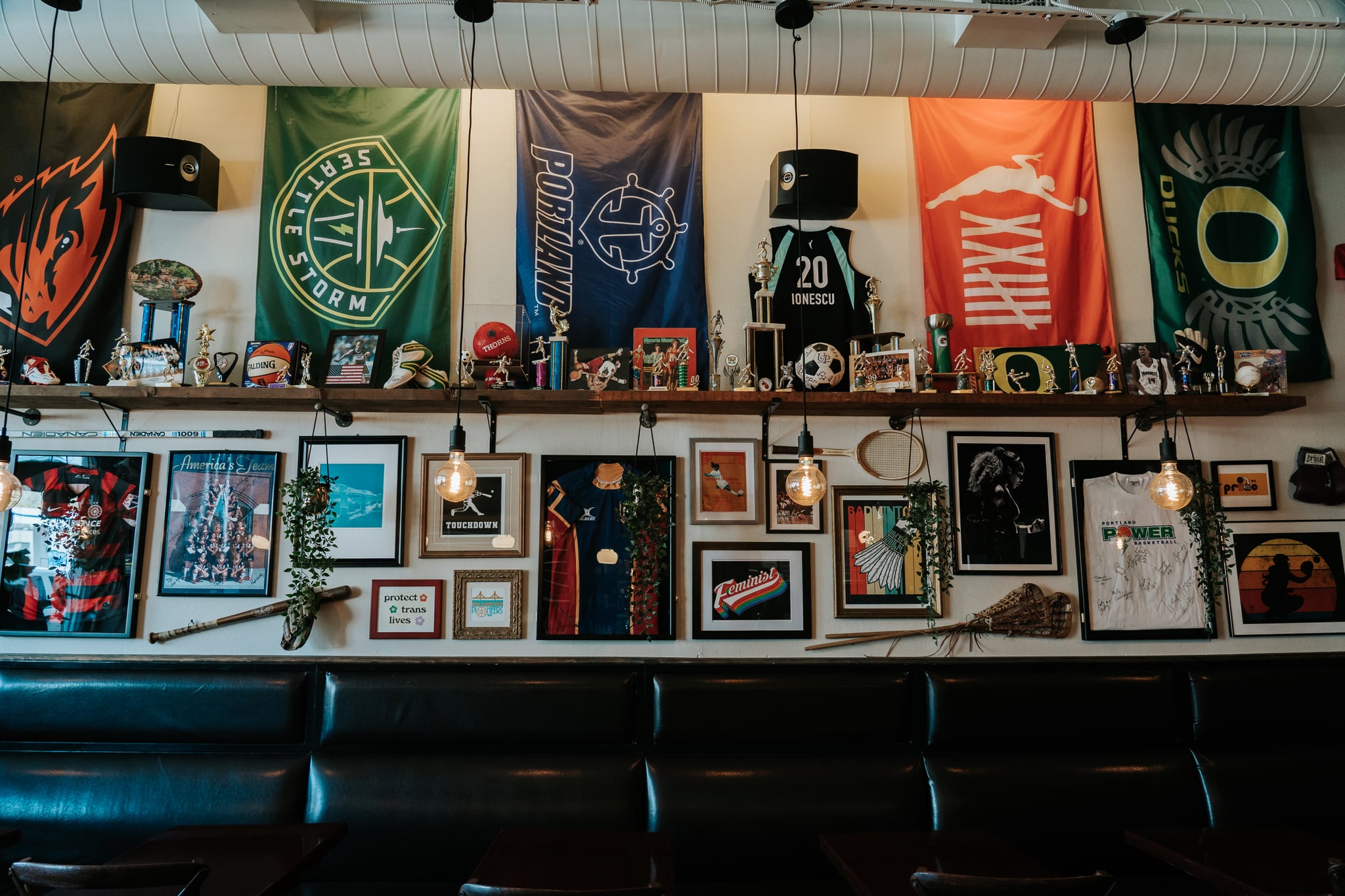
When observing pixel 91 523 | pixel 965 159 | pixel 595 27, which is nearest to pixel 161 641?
pixel 91 523

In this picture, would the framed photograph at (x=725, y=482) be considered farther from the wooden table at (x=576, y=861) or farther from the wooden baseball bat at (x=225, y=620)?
the wooden baseball bat at (x=225, y=620)

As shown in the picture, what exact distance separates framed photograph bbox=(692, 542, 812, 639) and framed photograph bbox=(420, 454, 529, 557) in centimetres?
88

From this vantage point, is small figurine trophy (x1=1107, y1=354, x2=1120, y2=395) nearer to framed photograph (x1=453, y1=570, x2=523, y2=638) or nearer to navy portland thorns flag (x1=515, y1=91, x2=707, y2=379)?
navy portland thorns flag (x1=515, y1=91, x2=707, y2=379)

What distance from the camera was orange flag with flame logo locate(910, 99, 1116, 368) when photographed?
4223mm

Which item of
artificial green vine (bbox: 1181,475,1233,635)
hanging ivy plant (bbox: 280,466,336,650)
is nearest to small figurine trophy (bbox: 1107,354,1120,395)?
artificial green vine (bbox: 1181,475,1233,635)

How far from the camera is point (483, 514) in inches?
157

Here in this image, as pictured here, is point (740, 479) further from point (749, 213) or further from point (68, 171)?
point (68, 171)

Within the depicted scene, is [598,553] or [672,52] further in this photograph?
[598,553]

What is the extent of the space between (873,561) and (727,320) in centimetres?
142

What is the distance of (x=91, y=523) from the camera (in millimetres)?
3926

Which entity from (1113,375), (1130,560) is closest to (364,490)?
(1113,375)

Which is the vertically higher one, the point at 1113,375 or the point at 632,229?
the point at 632,229

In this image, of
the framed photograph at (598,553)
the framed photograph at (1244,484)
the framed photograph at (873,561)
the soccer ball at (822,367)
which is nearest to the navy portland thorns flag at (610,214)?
the soccer ball at (822,367)

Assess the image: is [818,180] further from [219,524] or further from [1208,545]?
[219,524]
